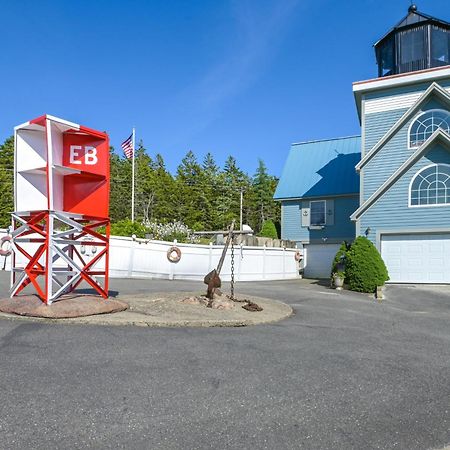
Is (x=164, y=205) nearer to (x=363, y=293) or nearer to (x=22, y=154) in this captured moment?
(x=363, y=293)

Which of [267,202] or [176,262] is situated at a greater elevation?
[267,202]

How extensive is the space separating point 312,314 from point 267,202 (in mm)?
56471

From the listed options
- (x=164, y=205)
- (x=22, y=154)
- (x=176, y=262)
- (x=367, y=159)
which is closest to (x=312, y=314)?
(x=22, y=154)

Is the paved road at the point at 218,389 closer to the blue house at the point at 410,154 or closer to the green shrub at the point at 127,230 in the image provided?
the blue house at the point at 410,154

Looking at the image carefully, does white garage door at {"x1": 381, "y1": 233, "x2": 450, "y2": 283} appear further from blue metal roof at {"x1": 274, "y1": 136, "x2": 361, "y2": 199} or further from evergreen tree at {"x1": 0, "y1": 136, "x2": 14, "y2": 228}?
evergreen tree at {"x1": 0, "y1": 136, "x2": 14, "y2": 228}

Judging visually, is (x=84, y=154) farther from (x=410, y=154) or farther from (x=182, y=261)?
(x=410, y=154)

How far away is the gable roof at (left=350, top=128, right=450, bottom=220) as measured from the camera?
1661 centimetres

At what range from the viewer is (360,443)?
3164 millimetres

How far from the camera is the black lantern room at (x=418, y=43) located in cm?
2048

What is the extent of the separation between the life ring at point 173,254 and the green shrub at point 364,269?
7.54m

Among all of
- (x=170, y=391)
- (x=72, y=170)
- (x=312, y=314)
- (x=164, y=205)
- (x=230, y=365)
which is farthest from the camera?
Answer: (x=164, y=205)

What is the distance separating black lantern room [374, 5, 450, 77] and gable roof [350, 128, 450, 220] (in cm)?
584

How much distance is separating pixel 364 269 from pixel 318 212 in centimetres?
1148

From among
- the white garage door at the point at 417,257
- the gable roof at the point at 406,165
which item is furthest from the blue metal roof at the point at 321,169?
the white garage door at the point at 417,257
